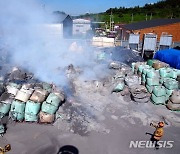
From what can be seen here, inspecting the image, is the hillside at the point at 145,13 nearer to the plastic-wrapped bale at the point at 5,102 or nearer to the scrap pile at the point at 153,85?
the scrap pile at the point at 153,85

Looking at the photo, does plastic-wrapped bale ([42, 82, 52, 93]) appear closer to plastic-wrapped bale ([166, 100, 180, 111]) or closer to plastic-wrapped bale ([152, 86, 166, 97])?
plastic-wrapped bale ([152, 86, 166, 97])

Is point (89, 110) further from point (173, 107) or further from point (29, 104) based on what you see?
point (173, 107)

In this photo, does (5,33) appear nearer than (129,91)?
No

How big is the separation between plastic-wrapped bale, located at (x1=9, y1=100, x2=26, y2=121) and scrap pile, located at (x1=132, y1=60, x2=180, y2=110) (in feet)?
20.2

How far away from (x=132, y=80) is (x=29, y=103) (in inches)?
217

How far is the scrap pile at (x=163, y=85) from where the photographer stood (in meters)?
10.4

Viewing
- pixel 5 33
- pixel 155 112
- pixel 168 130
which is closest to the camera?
pixel 168 130

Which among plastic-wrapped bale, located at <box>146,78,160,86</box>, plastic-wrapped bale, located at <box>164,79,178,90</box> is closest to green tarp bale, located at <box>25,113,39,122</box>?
plastic-wrapped bale, located at <box>146,78,160,86</box>

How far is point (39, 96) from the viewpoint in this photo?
9008mm

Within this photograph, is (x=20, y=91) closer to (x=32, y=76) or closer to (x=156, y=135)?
(x=32, y=76)

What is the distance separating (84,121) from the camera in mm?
8914

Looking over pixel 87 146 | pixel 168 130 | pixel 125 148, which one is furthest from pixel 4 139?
pixel 168 130

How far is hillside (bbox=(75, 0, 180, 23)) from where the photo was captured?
149 feet

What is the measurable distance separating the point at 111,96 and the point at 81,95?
1.53 meters
